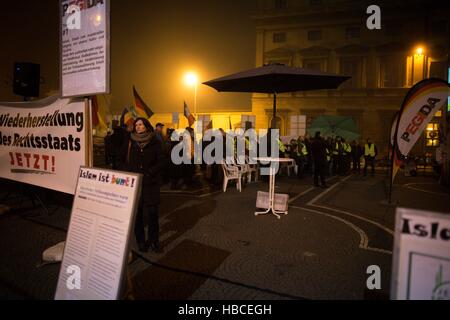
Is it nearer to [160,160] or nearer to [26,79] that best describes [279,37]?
[26,79]

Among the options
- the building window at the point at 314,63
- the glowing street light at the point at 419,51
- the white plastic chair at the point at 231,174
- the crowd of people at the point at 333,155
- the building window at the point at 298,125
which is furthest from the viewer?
the building window at the point at 314,63

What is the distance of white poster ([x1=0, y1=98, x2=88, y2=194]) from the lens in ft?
15.3

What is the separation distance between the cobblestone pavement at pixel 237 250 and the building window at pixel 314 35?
30.7 metres

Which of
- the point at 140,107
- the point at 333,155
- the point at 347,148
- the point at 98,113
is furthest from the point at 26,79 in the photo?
the point at 347,148

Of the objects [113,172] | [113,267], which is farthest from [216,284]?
[113,172]

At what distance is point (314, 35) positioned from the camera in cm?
3575

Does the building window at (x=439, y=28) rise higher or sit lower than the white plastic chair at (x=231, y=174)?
higher

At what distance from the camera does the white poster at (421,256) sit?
Result: 6.97 feet

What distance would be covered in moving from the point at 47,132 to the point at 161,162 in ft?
6.42

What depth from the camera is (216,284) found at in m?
3.89

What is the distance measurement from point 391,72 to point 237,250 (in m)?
34.0

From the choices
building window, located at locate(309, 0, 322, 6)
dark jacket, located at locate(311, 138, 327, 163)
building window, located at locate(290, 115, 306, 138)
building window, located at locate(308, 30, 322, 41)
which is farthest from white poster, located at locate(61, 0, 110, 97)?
building window, located at locate(309, 0, 322, 6)

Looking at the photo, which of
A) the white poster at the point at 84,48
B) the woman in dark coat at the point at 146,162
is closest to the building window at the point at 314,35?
the woman in dark coat at the point at 146,162

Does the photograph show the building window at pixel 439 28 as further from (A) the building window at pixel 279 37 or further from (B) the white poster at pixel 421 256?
(B) the white poster at pixel 421 256
